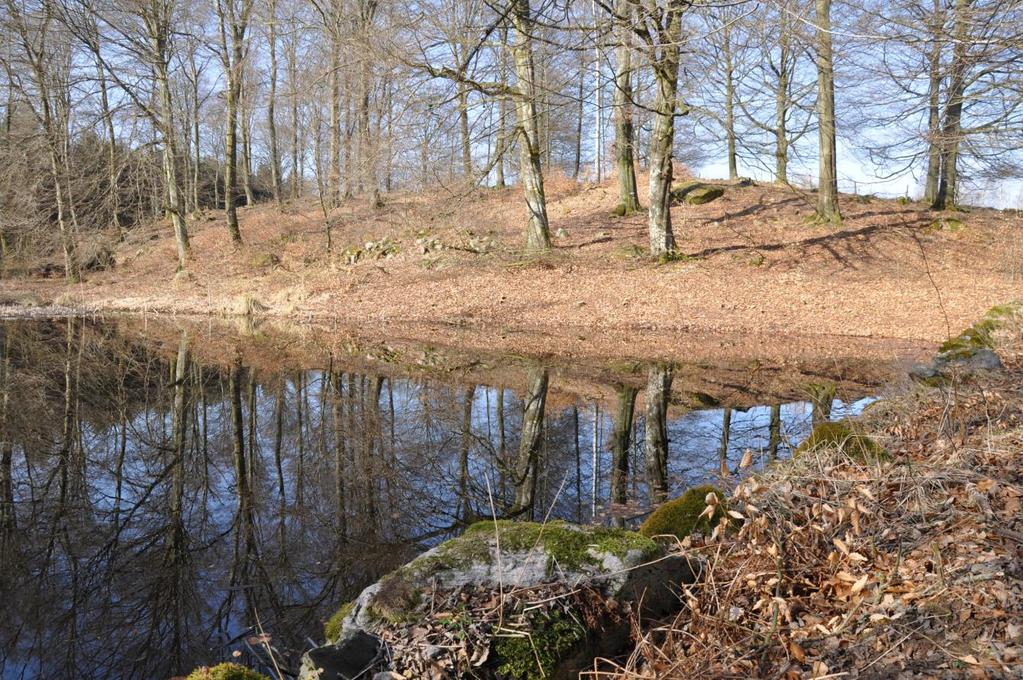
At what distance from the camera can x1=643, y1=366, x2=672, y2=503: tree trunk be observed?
6.21 metres

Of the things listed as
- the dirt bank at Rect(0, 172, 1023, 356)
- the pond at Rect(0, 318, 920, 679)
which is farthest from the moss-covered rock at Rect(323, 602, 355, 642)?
the dirt bank at Rect(0, 172, 1023, 356)

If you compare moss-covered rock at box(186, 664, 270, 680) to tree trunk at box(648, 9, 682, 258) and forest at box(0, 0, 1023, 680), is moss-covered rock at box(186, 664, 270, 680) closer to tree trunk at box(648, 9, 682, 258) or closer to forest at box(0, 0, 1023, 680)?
forest at box(0, 0, 1023, 680)

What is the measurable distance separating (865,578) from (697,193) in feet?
72.5

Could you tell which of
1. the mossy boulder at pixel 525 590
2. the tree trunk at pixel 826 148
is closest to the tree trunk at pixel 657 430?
the mossy boulder at pixel 525 590

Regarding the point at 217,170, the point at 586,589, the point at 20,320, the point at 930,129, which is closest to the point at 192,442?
the point at 586,589

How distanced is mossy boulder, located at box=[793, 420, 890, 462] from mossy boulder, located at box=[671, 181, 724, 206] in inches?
750

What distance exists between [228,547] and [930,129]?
8.93m

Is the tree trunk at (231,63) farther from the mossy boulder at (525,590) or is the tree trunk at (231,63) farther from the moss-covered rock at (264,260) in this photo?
the mossy boulder at (525,590)

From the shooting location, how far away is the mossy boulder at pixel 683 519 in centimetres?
423

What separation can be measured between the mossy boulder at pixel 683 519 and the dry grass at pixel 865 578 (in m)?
0.13

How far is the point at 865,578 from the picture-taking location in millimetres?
3176

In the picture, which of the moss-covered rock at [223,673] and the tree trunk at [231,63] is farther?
the tree trunk at [231,63]

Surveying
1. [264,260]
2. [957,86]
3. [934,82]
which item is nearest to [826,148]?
[934,82]

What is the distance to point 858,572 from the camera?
3.37 meters
